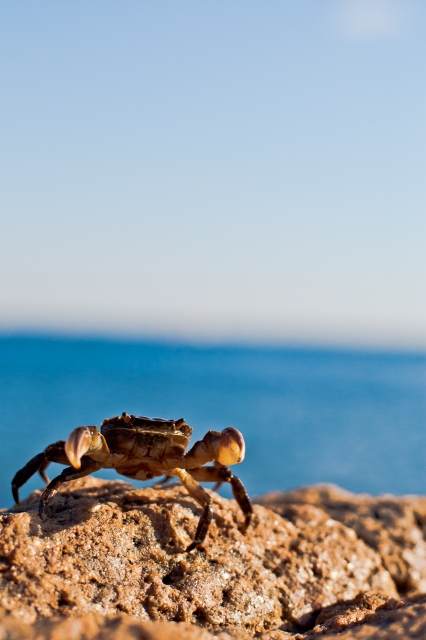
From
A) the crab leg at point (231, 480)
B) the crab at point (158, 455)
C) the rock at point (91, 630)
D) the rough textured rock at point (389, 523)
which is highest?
the crab at point (158, 455)

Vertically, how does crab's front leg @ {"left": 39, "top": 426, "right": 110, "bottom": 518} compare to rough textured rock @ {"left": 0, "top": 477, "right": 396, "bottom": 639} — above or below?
above

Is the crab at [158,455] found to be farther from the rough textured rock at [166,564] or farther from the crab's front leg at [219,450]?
the rough textured rock at [166,564]

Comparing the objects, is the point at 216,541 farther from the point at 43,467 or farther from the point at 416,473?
the point at 416,473

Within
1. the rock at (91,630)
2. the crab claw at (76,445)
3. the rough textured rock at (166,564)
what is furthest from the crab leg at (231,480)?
the rock at (91,630)

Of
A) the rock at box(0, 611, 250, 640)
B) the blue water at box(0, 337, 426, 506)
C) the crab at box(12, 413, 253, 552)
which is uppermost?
the crab at box(12, 413, 253, 552)

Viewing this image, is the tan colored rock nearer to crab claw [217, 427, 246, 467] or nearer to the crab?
the crab

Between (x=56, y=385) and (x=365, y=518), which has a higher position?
(x=365, y=518)

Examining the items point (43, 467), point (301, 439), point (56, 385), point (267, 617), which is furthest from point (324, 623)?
point (56, 385)

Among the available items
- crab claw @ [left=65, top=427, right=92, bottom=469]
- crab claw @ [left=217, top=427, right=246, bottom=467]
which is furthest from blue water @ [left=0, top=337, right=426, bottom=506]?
crab claw @ [left=65, top=427, right=92, bottom=469]

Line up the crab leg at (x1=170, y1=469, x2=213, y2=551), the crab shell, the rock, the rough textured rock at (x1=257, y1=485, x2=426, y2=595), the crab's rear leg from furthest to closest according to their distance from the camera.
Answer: the rough textured rock at (x1=257, y1=485, x2=426, y2=595), the crab's rear leg, the crab shell, the crab leg at (x1=170, y1=469, x2=213, y2=551), the rock
